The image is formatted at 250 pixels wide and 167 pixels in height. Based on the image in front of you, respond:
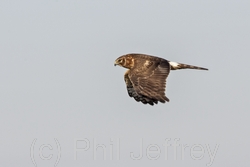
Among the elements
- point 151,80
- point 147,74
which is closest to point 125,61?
point 147,74

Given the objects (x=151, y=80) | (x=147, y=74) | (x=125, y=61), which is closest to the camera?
(x=151, y=80)

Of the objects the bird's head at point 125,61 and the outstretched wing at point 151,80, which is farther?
the bird's head at point 125,61

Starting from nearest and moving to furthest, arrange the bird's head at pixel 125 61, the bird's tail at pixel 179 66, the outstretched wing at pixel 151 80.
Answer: the outstretched wing at pixel 151 80, the bird's head at pixel 125 61, the bird's tail at pixel 179 66

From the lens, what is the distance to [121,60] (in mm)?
24469

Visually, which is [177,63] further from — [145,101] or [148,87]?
[148,87]

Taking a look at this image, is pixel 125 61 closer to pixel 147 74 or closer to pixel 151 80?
pixel 147 74

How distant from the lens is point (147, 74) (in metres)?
22.1

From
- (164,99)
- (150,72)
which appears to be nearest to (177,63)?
(150,72)

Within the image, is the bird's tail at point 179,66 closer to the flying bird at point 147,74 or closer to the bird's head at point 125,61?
the flying bird at point 147,74

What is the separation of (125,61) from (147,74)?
2.36m

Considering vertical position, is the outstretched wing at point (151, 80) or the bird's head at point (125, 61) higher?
the bird's head at point (125, 61)

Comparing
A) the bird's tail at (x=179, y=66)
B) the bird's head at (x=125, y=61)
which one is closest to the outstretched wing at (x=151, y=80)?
the bird's tail at (x=179, y=66)

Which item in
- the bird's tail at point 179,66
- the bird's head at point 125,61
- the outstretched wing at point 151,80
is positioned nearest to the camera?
the outstretched wing at point 151,80

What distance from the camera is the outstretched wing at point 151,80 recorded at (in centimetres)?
2084
